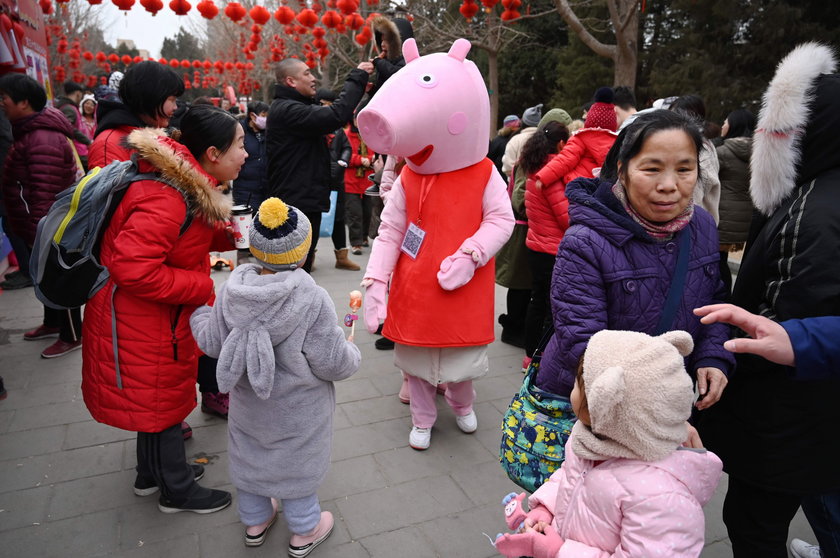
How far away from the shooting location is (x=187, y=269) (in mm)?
2502

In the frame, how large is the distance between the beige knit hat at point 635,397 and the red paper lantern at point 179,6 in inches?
498

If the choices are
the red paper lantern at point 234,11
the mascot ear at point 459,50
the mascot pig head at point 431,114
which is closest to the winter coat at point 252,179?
the mascot pig head at point 431,114

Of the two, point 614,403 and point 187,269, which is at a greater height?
point 614,403

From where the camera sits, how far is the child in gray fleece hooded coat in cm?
201

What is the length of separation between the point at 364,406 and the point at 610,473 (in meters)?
2.48

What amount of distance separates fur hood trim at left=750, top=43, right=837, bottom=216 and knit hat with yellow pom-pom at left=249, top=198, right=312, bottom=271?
1.58 meters

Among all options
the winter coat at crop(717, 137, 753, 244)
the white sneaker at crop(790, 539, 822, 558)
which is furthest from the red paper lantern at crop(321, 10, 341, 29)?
the white sneaker at crop(790, 539, 822, 558)

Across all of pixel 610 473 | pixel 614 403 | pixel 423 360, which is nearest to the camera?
pixel 614 403

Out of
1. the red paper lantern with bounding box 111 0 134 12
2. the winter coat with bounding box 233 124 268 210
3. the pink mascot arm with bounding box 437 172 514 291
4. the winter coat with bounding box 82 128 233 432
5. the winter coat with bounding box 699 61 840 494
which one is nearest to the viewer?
the winter coat with bounding box 699 61 840 494

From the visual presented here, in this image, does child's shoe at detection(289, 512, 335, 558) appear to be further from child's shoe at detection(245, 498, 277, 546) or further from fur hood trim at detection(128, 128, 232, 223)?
fur hood trim at detection(128, 128, 232, 223)

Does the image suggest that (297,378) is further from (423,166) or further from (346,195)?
(346,195)

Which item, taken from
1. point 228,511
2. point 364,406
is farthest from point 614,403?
point 364,406

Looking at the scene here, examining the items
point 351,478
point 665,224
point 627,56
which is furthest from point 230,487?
point 627,56

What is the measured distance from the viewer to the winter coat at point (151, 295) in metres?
2.24
